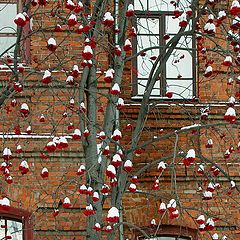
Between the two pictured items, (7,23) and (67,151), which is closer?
(67,151)

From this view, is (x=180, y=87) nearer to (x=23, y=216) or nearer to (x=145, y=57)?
(x=145, y=57)

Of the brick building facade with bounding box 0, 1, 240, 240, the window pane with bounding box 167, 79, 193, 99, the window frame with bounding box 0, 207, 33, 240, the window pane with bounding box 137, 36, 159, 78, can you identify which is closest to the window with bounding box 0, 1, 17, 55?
the brick building facade with bounding box 0, 1, 240, 240

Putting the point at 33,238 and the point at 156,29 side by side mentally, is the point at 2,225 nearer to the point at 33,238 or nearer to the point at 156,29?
the point at 33,238

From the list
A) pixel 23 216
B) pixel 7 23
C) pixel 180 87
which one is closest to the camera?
pixel 23 216

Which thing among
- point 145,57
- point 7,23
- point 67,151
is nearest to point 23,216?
point 67,151

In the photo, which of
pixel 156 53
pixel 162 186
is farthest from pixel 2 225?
pixel 156 53

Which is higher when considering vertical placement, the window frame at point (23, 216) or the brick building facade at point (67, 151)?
the brick building facade at point (67, 151)

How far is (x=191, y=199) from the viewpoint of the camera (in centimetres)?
1098

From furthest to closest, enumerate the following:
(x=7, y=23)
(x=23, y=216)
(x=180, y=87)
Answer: (x=180, y=87)
(x=7, y=23)
(x=23, y=216)

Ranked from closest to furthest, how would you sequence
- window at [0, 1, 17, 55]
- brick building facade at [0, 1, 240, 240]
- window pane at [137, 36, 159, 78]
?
brick building facade at [0, 1, 240, 240], window at [0, 1, 17, 55], window pane at [137, 36, 159, 78]

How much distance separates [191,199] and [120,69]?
3.23 metres

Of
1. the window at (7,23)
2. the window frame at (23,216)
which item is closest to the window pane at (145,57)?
the window at (7,23)

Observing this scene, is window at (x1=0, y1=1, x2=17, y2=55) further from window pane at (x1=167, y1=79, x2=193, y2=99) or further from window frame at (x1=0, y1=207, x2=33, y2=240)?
window pane at (x1=167, y1=79, x2=193, y2=99)

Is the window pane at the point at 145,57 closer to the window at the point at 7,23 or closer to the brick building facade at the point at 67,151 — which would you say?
the brick building facade at the point at 67,151
